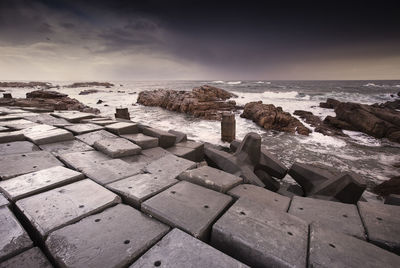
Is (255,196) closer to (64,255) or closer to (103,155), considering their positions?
(64,255)

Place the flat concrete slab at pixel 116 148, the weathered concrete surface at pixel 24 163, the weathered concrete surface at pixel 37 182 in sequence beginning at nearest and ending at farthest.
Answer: the weathered concrete surface at pixel 37 182 → the weathered concrete surface at pixel 24 163 → the flat concrete slab at pixel 116 148

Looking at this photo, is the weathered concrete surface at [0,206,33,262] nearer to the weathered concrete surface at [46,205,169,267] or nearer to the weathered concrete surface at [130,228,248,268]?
the weathered concrete surface at [46,205,169,267]

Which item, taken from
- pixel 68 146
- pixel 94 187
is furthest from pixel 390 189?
pixel 68 146

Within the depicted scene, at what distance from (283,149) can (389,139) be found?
562 centimetres

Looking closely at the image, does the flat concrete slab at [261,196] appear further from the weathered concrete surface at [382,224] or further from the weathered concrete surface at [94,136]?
the weathered concrete surface at [94,136]

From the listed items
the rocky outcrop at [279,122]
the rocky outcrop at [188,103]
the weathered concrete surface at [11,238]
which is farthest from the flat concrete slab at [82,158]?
the rocky outcrop at [188,103]

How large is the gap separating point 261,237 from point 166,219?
813mm

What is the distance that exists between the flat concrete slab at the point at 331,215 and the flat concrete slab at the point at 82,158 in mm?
2750

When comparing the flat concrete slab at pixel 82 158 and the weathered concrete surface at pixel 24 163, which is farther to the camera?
the flat concrete slab at pixel 82 158

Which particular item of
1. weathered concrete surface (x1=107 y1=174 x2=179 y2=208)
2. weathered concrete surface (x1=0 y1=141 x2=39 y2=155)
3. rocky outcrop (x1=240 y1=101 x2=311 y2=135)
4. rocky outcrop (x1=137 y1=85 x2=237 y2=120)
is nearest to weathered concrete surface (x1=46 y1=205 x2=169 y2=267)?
weathered concrete surface (x1=107 y1=174 x2=179 y2=208)

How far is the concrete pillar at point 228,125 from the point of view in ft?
24.5

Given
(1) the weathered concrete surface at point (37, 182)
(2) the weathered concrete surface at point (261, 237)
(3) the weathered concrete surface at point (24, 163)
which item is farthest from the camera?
(3) the weathered concrete surface at point (24, 163)

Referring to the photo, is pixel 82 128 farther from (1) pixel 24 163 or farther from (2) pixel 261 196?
(2) pixel 261 196

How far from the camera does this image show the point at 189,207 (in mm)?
1996
